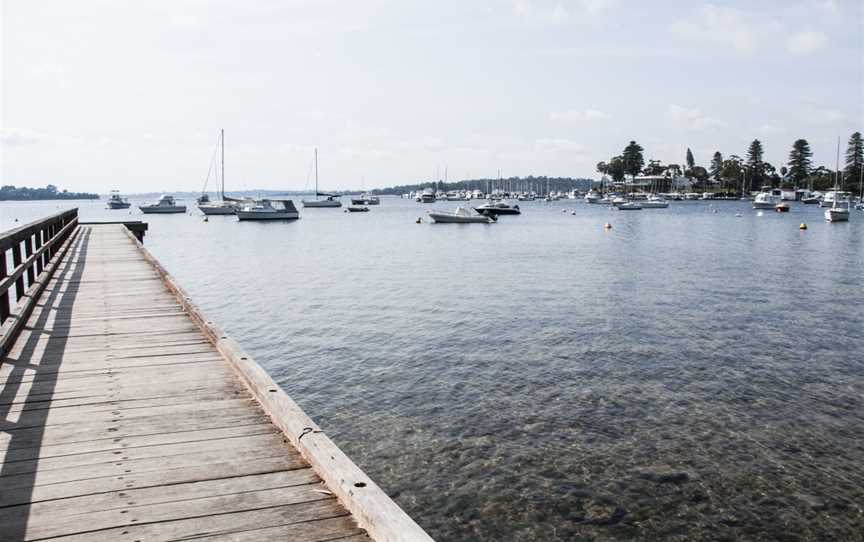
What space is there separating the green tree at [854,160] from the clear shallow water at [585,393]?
512 ft

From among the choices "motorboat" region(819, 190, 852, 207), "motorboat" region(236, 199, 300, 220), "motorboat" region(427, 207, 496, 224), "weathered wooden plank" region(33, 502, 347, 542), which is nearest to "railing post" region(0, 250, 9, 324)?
"weathered wooden plank" region(33, 502, 347, 542)

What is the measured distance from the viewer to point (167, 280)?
14719 millimetres

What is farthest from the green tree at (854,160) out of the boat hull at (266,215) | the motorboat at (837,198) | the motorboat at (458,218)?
the boat hull at (266,215)

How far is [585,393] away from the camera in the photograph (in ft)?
41.5

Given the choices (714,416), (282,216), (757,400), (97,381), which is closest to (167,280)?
(97,381)

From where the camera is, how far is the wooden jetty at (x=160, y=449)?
4.07 metres

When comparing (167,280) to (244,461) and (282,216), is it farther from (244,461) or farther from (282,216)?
(282,216)

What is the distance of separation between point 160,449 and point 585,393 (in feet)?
29.5

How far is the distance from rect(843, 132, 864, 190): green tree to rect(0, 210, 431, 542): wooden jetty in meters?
185

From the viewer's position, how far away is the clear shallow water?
8359 millimetres

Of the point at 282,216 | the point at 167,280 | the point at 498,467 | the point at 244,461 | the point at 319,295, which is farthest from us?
the point at 282,216

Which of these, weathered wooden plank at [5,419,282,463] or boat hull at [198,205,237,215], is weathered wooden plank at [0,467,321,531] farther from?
boat hull at [198,205,237,215]

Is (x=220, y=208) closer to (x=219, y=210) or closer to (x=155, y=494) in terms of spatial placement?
(x=219, y=210)

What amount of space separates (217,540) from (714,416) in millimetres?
9853
